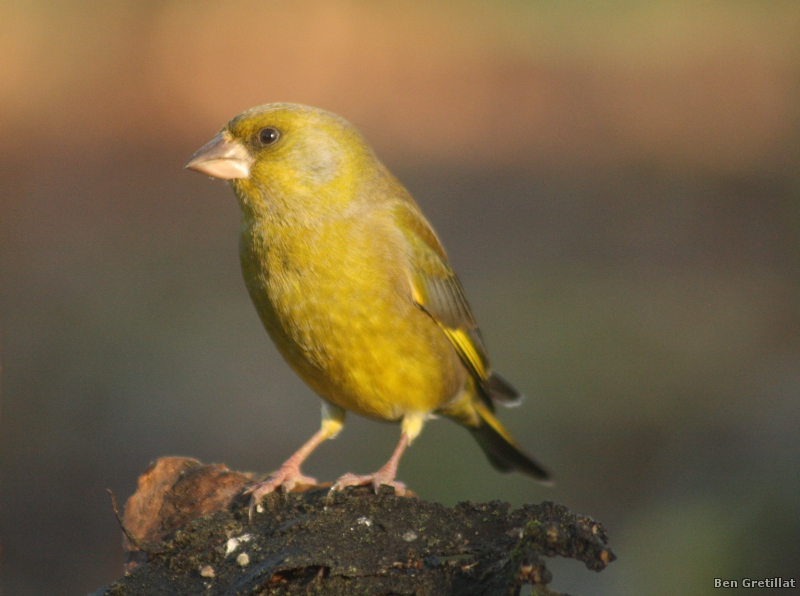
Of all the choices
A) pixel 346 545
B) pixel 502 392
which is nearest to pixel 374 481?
pixel 346 545

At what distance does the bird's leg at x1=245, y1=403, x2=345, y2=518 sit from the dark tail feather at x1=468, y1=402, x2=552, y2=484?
2.96ft

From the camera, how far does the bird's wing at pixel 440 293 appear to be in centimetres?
438

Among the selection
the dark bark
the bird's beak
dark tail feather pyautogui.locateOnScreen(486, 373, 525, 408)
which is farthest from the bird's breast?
dark tail feather pyautogui.locateOnScreen(486, 373, 525, 408)

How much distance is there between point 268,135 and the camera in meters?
4.14

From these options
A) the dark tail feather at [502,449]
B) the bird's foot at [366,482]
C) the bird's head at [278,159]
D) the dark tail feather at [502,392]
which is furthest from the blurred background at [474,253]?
the bird's head at [278,159]

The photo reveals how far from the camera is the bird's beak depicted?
4051 mm

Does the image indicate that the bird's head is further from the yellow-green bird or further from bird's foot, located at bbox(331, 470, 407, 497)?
bird's foot, located at bbox(331, 470, 407, 497)

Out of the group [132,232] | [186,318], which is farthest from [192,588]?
[132,232]

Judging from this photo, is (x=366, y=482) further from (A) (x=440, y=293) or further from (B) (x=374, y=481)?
(A) (x=440, y=293)

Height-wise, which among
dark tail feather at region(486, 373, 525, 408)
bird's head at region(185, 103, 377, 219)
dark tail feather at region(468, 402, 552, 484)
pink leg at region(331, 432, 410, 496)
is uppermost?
bird's head at region(185, 103, 377, 219)

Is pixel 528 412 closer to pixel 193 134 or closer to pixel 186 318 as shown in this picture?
pixel 186 318

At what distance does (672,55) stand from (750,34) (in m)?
1.27

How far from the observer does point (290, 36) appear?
1493 centimetres

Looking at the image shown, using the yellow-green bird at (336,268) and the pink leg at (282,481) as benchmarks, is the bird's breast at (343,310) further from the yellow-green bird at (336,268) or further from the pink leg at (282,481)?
the pink leg at (282,481)
